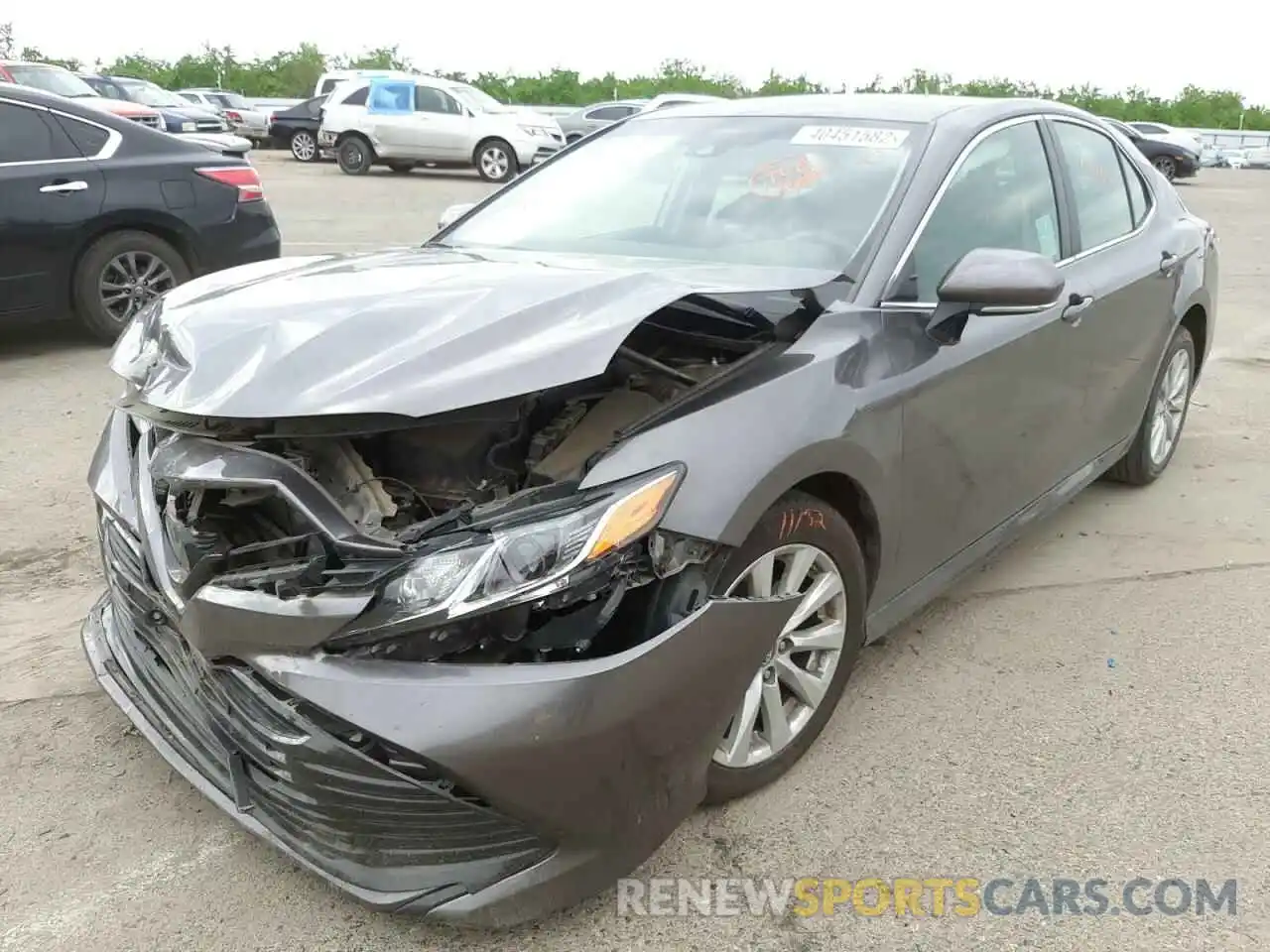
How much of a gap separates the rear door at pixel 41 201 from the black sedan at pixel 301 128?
59.2 feet

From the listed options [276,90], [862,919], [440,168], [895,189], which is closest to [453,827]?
[862,919]

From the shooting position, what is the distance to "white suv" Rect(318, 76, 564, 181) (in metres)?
19.0

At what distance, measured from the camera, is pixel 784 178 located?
10.6 feet

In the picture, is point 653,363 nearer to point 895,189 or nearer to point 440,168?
point 895,189

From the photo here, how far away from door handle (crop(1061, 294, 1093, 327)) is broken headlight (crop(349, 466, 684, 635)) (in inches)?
79.8

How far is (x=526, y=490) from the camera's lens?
214cm

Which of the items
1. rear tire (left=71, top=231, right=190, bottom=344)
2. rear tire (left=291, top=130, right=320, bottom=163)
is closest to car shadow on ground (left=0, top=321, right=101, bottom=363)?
rear tire (left=71, top=231, right=190, bottom=344)

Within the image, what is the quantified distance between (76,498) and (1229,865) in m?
4.16

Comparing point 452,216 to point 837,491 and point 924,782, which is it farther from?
point 924,782

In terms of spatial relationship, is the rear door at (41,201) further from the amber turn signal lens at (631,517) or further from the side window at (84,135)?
the amber turn signal lens at (631,517)

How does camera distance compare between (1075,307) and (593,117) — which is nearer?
(1075,307)

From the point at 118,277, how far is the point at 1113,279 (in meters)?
5.66

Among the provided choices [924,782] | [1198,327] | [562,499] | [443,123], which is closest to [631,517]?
[562,499]

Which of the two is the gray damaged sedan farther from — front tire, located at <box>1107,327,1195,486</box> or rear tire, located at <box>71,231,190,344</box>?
rear tire, located at <box>71,231,190,344</box>
